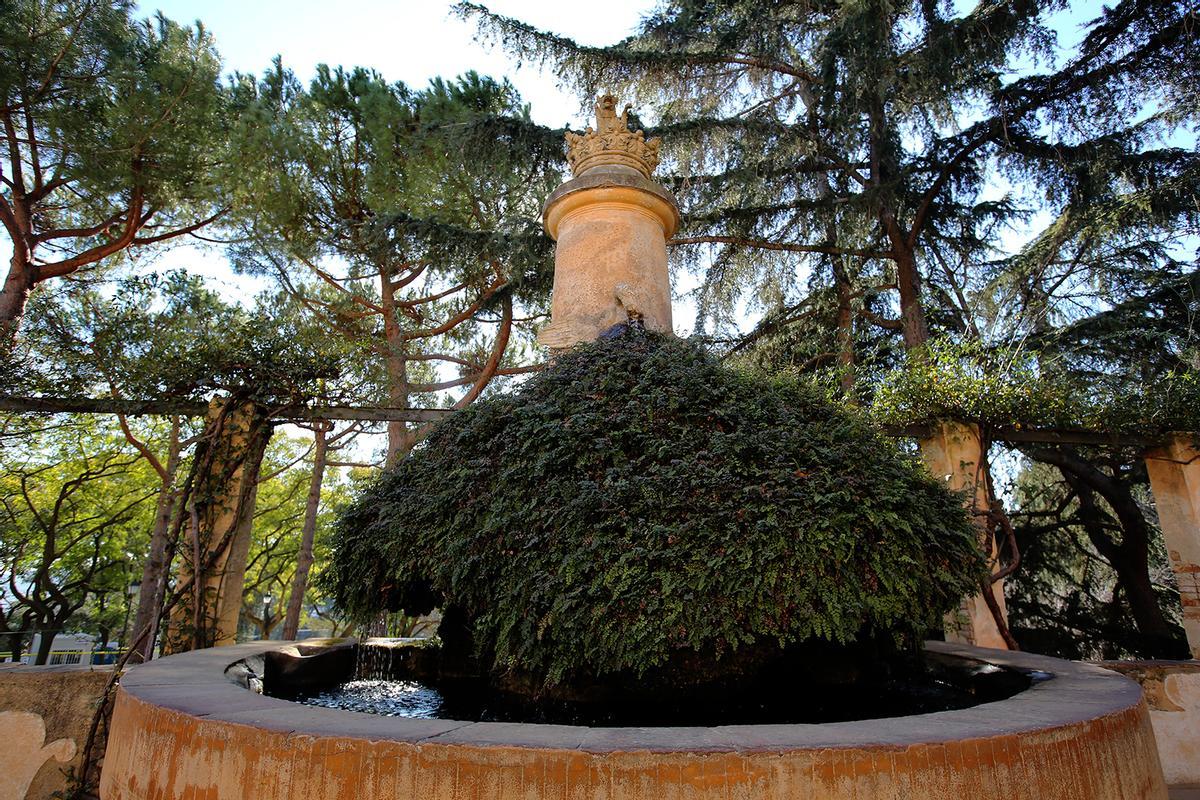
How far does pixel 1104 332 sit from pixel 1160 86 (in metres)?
3.04

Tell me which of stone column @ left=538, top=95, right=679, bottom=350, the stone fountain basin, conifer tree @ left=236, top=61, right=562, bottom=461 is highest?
conifer tree @ left=236, top=61, right=562, bottom=461

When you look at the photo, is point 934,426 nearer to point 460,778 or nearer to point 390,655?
point 390,655

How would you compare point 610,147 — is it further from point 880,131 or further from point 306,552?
point 306,552

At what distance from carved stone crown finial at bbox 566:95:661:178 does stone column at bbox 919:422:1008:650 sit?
13.5 ft

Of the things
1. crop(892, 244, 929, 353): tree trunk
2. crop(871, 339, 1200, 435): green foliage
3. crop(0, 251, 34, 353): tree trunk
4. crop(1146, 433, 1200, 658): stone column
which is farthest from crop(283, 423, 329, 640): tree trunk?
crop(1146, 433, 1200, 658): stone column

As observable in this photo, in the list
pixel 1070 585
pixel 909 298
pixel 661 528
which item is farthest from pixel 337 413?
pixel 1070 585

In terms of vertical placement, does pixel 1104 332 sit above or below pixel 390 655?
above

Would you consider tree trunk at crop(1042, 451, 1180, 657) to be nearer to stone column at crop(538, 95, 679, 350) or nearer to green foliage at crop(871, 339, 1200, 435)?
green foliage at crop(871, 339, 1200, 435)

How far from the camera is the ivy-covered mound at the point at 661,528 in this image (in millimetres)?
2428

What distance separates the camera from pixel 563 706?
9.85ft

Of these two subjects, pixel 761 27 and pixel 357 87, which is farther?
pixel 357 87

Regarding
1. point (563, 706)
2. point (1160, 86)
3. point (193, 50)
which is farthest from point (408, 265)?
point (1160, 86)

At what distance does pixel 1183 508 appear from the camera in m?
7.02

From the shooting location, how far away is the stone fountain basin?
1.63 metres
